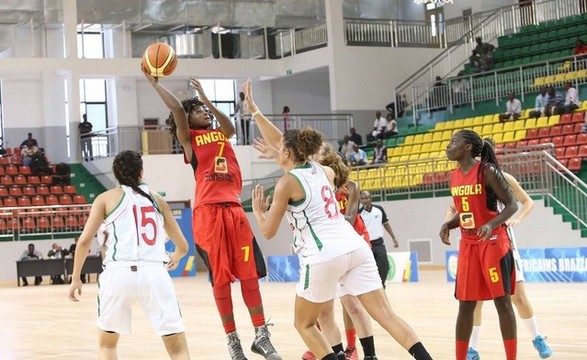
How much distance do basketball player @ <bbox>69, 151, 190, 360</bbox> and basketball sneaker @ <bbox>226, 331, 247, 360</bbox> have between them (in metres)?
1.47

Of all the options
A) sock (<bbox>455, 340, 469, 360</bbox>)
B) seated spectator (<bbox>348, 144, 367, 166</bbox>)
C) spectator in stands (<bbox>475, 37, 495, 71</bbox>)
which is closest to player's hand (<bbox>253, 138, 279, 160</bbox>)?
sock (<bbox>455, 340, 469, 360</bbox>)

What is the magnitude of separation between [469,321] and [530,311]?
1358mm

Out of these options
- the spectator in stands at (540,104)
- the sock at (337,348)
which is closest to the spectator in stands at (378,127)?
the spectator in stands at (540,104)

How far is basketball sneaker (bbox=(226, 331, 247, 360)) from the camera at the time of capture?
830 cm

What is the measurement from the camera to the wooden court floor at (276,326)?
998 centimetres

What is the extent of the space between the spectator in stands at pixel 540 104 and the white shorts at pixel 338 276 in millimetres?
21292

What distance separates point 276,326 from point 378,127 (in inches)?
826

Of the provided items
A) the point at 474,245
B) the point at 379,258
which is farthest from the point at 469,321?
the point at 379,258

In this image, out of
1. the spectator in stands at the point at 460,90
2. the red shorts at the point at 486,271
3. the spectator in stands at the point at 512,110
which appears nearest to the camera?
the red shorts at the point at 486,271

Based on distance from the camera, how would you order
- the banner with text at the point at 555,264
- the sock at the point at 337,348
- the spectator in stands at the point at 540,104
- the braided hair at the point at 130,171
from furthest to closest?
1. the spectator in stands at the point at 540,104
2. the banner with text at the point at 555,264
3. the sock at the point at 337,348
4. the braided hair at the point at 130,171

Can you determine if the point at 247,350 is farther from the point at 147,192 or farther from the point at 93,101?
the point at 93,101

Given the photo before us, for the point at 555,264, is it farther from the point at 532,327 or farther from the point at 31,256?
the point at 31,256

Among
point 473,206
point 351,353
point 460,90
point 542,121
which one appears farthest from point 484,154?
point 460,90

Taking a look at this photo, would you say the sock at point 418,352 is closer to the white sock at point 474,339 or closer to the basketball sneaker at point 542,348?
the white sock at point 474,339
